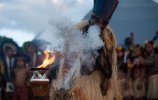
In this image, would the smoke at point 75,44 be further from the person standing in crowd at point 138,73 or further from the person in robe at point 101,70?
the person standing in crowd at point 138,73

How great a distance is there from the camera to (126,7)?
980 cm

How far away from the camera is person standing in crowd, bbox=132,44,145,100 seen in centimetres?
880

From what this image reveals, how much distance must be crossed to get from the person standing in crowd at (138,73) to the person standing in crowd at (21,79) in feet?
7.31

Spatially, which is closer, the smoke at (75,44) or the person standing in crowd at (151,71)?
the smoke at (75,44)

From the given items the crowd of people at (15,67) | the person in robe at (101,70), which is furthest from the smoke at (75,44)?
the crowd of people at (15,67)

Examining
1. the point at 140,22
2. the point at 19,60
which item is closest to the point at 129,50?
the point at 140,22

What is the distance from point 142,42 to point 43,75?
196 inches

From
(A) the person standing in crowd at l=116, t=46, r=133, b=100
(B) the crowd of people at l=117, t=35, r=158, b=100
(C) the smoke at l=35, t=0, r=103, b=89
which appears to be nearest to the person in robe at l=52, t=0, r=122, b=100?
(C) the smoke at l=35, t=0, r=103, b=89

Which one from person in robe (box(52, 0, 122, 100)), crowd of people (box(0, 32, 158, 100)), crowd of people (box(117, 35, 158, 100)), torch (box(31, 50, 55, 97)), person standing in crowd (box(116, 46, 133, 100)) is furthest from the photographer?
crowd of people (box(117, 35, 158, 100))

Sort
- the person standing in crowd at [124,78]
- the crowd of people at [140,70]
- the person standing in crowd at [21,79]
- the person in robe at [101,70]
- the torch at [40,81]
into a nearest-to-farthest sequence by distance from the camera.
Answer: the person in robe at [101,70] → the torch at [40,81] → the person standing in crowd at [21,79] → the person standing in crowd at [124,78] → the crowd of people at [140,70]

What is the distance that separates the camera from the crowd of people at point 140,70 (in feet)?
28.8

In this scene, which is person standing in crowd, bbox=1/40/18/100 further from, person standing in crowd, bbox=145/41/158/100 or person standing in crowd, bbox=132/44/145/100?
person standing in crowd, bbox=145/41/158/100

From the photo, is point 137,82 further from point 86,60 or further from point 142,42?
point 86,60

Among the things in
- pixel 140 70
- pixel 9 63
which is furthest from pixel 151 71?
pixel 9 63
